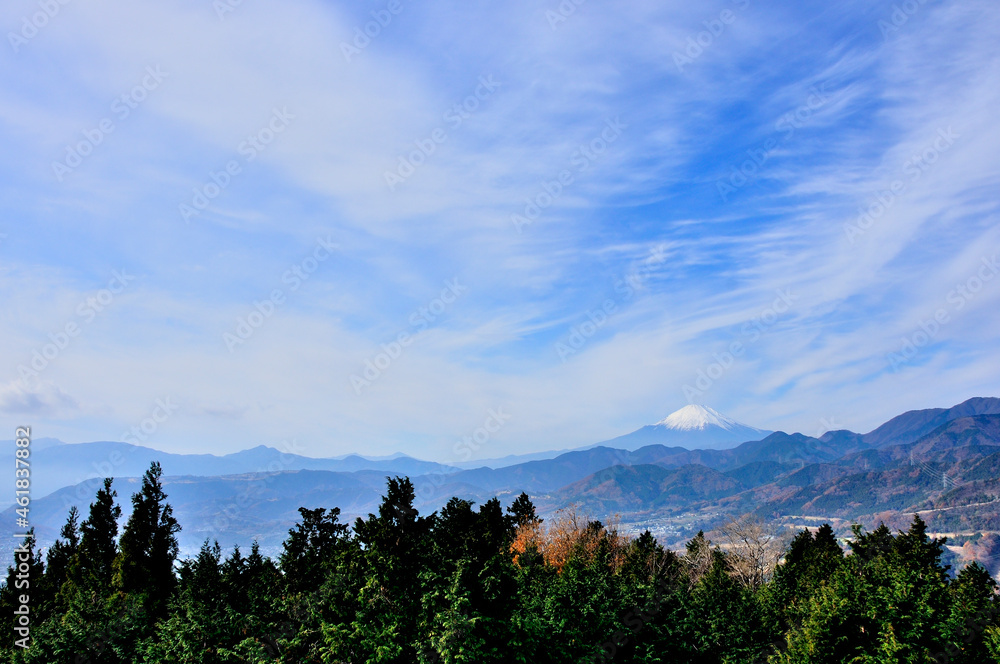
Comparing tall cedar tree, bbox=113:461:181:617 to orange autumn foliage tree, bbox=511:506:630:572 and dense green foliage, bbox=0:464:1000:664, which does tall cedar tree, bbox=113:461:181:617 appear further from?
orange autumn foliage tree, bbox=511:506:630:572

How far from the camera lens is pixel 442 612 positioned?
15961 mm

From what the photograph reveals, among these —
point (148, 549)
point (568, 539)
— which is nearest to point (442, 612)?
point (148, 549)

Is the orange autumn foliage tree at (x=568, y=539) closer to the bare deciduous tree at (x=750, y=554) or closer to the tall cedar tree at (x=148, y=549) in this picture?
the bare deciduous tree at (x=750, y=554)

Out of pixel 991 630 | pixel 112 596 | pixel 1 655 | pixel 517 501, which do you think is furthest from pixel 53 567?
pixel 991 630

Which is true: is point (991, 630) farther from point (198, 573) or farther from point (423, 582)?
point (198, 573)

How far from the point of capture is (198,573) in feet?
78.2

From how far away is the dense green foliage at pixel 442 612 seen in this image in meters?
16.5

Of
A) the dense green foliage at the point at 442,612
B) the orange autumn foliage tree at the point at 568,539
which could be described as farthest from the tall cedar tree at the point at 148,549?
the orange autumn foliage tree at the point at 568,539

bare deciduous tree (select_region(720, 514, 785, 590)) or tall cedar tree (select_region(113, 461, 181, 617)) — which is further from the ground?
tall cedar tree (select_region(113, 461, 181, 617))

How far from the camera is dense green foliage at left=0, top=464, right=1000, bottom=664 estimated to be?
16.5 m

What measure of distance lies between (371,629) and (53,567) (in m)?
28.8

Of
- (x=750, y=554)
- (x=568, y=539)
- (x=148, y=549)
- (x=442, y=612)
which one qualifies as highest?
(x=148, y=549)

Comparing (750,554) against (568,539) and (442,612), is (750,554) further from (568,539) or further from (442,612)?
(442,612)

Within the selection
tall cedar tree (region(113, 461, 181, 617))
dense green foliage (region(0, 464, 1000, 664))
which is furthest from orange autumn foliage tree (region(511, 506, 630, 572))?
tall cedar tree (region(113, 461, 181, 617))
